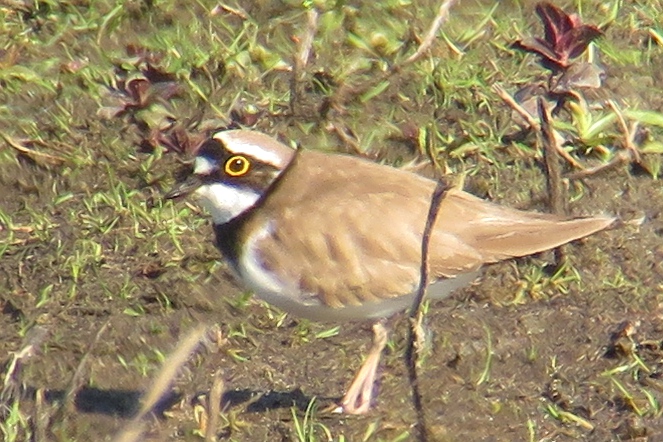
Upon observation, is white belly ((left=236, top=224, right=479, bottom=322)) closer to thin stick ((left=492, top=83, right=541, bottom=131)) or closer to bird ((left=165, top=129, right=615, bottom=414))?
bird ((left=165, top=129, right=615, bottom=414))

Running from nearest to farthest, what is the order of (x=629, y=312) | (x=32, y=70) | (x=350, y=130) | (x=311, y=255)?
(x=311, y=255) < (x=629, y=312) < (x=350, y=130) < (x=32, y=70)

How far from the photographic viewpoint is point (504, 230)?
5.62 m

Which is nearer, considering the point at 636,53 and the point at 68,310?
the point at 68,310

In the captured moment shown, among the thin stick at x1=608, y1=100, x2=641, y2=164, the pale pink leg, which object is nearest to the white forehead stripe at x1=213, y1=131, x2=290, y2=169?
the pale pink leg

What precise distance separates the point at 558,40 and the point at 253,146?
1.56 metres

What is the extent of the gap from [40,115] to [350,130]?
70.3 inches

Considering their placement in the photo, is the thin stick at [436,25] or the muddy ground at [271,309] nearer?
the thin stick at [436,25]

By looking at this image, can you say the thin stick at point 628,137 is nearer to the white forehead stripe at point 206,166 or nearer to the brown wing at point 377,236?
the brown wing at point 377,236

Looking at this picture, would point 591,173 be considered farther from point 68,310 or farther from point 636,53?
point 68,310

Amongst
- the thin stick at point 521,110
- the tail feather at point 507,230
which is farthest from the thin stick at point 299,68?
the tail feather at point 507,230

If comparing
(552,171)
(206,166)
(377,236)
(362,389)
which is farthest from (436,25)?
(362,389)

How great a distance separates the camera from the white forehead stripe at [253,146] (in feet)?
18.8

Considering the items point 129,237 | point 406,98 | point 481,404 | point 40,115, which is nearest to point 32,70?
point 40,115

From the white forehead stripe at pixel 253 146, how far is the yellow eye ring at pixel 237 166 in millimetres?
38
